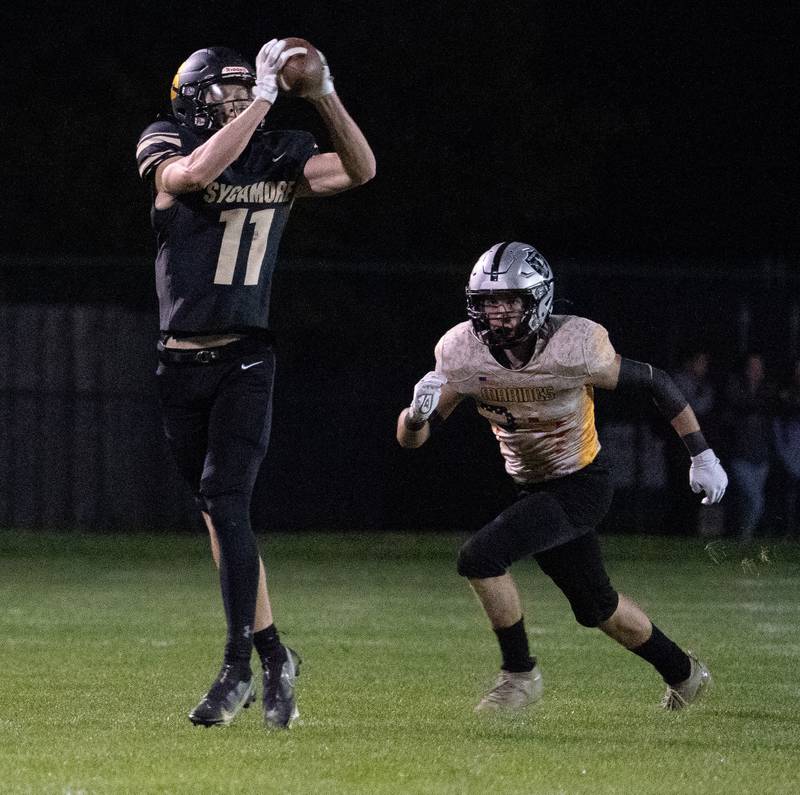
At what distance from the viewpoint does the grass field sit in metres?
5.58

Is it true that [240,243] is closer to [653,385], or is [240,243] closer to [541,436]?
[541,436]

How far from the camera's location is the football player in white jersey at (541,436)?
690 centimetres

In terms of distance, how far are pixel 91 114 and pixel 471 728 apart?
15.5 metres

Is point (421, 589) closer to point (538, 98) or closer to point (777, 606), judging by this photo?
point (777, 606)

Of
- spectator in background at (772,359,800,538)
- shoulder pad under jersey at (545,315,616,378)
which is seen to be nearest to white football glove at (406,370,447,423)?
shoulder pad under jersey at (545,315,616,378)

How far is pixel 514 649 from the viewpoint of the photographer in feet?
23.1

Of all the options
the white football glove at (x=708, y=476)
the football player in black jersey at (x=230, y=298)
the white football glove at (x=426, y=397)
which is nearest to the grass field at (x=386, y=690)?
the football player in black jersey at (x=230, y=298)

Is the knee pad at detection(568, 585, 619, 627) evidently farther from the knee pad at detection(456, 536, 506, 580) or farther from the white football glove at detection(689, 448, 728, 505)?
the white football glove at detection(689, 448, 728, 505)

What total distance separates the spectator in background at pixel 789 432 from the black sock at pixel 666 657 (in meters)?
9.47

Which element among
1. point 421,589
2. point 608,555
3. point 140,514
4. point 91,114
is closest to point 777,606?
point 421,589

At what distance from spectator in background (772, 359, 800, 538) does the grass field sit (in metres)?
2.55

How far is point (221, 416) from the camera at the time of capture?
6270 millimetres

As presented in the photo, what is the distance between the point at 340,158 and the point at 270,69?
442 mm

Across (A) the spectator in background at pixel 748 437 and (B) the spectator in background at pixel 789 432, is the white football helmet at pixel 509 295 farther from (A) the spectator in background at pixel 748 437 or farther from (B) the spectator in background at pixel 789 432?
(B) the spectator in background at pixel 789 432
